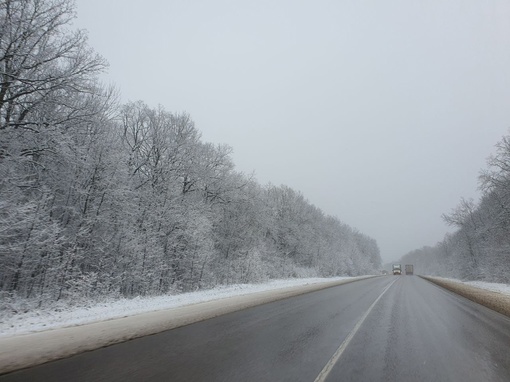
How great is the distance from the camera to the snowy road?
4.81m

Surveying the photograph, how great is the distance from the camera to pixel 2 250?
12.6m

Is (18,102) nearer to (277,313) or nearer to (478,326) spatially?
(277,313)

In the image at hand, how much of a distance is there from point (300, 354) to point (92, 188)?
16.1m

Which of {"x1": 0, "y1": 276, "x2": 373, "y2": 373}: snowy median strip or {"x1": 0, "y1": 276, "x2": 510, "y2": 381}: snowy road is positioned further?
{"x1": 0, "y1": 276, "x2": 373, "y2": 373}: snowy median strip

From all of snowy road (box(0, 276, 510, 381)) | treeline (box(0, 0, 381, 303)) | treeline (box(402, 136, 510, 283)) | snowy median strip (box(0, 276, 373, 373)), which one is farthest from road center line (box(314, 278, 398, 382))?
treeline (box(402, 136, 510, 283))

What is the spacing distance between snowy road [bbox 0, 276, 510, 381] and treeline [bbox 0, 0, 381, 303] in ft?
30.6

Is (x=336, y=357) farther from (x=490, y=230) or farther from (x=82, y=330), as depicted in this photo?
(x=490, y=230)

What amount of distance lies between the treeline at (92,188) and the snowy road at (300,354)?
932 cm

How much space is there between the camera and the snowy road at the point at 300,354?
481 centimetres

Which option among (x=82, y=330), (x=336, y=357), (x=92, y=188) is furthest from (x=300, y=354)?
(x=92, y=188)

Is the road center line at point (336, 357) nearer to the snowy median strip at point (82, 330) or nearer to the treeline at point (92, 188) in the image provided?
the snowy median strip at point (82, 330)

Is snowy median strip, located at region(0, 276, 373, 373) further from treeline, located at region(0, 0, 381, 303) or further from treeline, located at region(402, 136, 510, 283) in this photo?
treeline, located at region(402, 136, 510, 283)

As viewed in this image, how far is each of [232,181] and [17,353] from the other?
29469mm

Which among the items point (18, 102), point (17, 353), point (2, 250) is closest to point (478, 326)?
point (17, 353)
